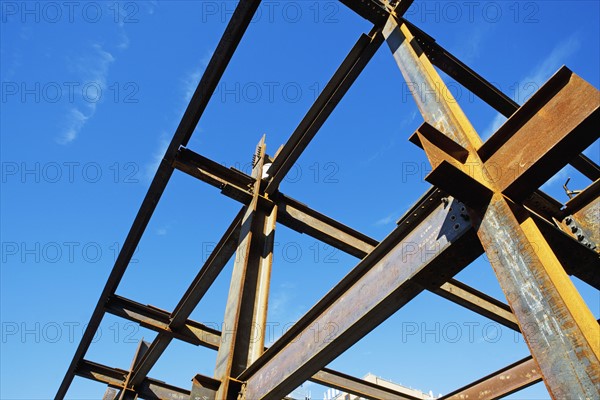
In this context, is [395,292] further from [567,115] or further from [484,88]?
[484,88]

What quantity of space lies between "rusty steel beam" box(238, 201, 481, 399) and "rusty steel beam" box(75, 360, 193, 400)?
6.33 meters

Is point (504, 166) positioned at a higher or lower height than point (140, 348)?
lower

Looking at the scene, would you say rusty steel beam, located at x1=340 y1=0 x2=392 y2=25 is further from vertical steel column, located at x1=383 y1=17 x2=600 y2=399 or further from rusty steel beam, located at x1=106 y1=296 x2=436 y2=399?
rusty steel beam, located at x1=106 y1=296 x2=436 y2=399

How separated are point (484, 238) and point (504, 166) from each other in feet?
1.52

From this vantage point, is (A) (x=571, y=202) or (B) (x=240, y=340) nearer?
(A) (x=571, y=202)

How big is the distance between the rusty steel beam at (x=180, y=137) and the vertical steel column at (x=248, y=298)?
130 cm

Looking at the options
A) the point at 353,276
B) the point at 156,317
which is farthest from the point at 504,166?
the point at 156,317

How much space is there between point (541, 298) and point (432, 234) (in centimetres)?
91

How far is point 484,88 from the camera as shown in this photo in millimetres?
5453

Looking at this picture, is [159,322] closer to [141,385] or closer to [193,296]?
[193,296]

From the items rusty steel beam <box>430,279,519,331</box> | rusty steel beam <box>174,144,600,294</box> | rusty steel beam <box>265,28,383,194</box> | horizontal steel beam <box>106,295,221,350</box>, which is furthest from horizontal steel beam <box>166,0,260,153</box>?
rusty steel beam <box>430,279,519,331</box>

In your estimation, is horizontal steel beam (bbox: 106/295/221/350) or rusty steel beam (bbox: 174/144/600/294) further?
horizontal steel beam (bbox: 106/295/221/350)

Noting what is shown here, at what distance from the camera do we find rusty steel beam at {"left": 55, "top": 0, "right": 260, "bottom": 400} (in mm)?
4484

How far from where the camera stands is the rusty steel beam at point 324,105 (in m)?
4.89
